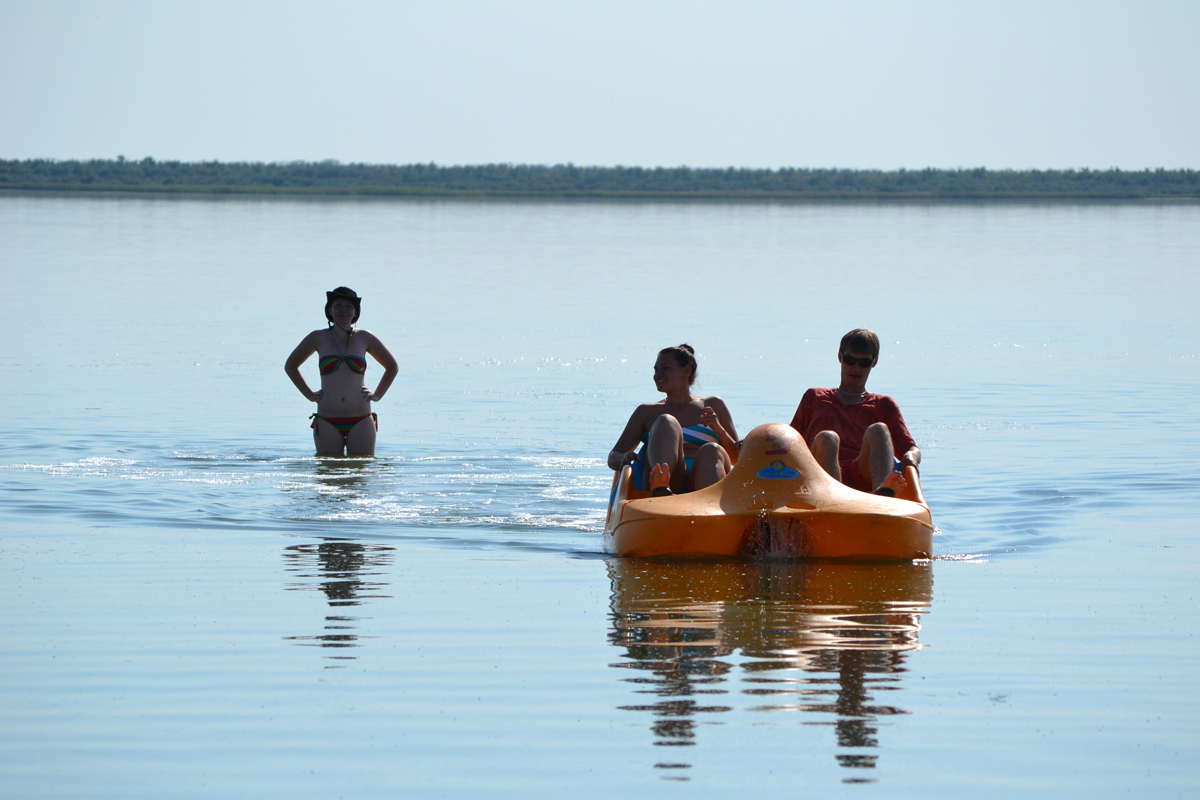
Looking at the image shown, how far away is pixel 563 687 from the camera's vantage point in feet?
19.0

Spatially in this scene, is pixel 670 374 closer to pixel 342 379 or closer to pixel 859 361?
pixel 859 361

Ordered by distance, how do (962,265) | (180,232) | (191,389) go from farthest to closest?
(180,232) < (962,265) < (191,389)

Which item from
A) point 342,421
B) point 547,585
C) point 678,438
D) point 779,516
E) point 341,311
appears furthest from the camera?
point 342,421

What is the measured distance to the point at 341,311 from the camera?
1198 cm

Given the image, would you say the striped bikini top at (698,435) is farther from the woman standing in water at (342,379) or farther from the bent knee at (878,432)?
the woman standing in water at (342,379)

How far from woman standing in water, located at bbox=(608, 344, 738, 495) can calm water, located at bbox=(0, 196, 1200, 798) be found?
577 millimetres

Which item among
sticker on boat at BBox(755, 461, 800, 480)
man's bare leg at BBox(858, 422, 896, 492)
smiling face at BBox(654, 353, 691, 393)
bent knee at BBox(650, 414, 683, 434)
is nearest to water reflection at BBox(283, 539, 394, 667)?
bent knee at BBox(650, 414, 683, 434)

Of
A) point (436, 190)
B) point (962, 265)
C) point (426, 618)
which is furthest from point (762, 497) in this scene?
point (436, 190)

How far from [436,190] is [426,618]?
103m

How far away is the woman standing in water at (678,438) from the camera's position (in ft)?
28.0

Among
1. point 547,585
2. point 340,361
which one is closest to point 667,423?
point 547,585

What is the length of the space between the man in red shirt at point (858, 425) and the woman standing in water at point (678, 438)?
460mm

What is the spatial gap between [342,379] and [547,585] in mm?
4703

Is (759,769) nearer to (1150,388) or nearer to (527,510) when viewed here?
(527,510)
